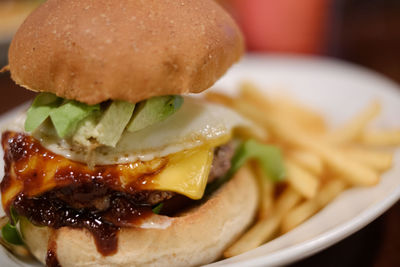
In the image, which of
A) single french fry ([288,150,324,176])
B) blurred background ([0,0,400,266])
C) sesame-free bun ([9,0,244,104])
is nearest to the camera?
sesame-free bun ([9,0,244,104])

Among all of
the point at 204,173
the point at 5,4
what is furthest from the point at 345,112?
the point at 5,4

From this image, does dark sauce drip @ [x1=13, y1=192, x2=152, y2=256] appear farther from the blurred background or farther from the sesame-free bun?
the blurred background

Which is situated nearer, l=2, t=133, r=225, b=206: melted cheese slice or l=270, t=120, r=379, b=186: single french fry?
l=2, t=133, r=225, b=206: melted cheese slice

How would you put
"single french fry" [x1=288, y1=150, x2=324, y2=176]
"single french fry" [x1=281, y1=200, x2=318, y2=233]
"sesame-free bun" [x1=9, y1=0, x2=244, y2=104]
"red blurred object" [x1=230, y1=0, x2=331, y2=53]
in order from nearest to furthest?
1. "sesame-free bun" [x1=9, y1=0, x2=244, y2=104]
2. "single french fry" [x1=281, y1=200, x2=318, y2=233]
3. "single french fry" [x1=288, y1=150, x2=324, y2=176]
4. "red blurred object" [x1=230, y1=0, x2=331, y2=53]

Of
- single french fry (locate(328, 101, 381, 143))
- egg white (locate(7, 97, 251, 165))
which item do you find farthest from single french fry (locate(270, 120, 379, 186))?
egg white (locate(7, 97, 251, 165))

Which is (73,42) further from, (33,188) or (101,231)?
(101,231)

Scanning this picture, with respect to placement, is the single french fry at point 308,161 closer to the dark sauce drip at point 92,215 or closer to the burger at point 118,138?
the burger at point 118,138

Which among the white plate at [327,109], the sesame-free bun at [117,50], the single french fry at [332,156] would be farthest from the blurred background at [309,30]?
the sesame-free bun at [117,50]
